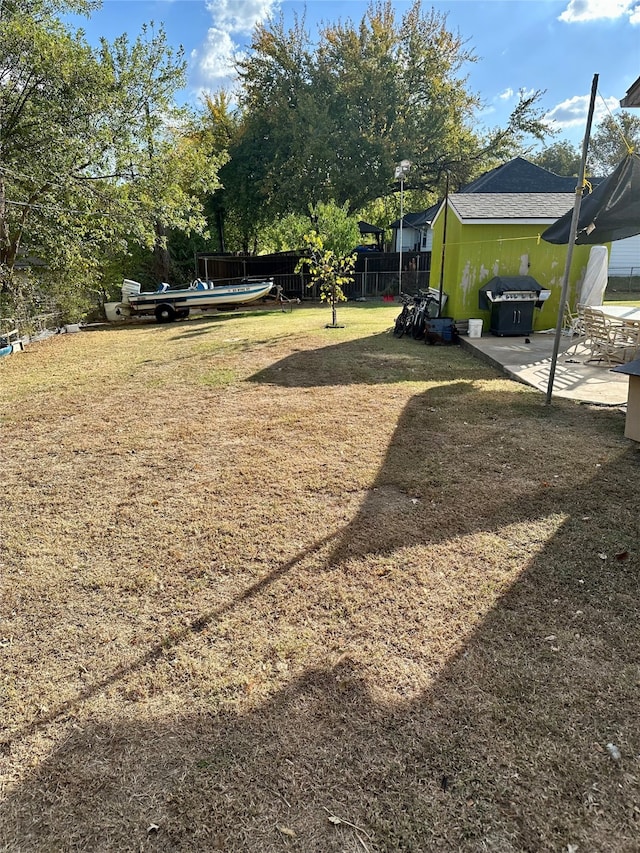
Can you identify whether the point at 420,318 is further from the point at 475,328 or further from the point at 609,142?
the point at 609,142

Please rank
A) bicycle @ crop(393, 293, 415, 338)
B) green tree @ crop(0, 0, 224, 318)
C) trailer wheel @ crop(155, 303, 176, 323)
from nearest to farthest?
1. bicycle @ crop(393, 293, 415, 338)
2. green tree @ crop(0, 0, 224, 318)
3. trailer wheel @ crop(155, 303, 176, 323)

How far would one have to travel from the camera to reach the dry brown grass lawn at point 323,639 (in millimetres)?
1527

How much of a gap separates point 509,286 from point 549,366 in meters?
2.62

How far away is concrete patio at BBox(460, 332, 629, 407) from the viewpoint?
5918 mm

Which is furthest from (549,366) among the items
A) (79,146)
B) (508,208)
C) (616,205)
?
(79,146)

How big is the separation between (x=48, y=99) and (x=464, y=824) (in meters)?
15.5

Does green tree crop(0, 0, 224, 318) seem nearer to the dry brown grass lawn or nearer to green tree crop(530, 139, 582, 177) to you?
the dry brown grass lawn

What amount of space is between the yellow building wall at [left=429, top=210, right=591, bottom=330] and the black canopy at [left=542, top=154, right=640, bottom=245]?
2.85m

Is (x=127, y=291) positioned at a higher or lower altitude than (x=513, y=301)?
higher

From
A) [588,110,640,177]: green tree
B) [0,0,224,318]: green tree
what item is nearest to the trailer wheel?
[0,0,224,318]: green tree

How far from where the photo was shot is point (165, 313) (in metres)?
15.0

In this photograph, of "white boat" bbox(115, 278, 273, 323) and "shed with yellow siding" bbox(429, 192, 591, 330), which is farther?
"white boat" bbox(115, 278, 273, 323)

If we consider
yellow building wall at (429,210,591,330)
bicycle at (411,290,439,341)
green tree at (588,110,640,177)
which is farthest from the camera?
green tree at (588,110,640,177)

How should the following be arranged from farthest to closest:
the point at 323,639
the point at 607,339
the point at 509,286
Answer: the point at 509,286 < the point at 607,339 < the point at 323,639
